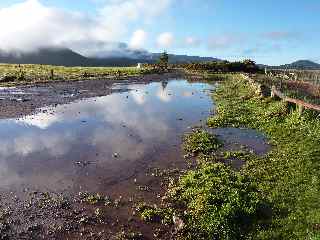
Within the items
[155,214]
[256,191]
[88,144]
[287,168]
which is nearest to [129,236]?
[155,214]

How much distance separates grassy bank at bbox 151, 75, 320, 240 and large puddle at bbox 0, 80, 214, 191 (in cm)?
289

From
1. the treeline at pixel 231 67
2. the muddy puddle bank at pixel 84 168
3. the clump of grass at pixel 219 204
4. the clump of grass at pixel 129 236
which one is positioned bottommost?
the clump of grass at pixel 129 236

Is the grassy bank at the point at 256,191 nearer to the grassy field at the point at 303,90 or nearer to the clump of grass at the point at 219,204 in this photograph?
the clump of grass at the point at 219,204

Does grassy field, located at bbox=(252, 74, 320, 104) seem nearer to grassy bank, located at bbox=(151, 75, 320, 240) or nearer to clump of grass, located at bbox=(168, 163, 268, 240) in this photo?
grassy bank, located at bbox=(151, 75, 320, 240)

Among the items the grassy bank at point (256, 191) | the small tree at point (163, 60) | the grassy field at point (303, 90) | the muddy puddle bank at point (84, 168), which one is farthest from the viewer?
the small tree at point (163, 60)

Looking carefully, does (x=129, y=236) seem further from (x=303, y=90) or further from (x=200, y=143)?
(x=303, y=90)

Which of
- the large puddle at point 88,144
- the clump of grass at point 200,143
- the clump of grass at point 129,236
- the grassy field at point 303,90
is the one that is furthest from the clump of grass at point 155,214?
the grassy field at point 303,90

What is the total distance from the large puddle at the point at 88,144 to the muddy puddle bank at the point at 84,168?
0.05 meters

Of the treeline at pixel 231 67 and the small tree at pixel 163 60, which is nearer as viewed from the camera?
the treeline at pixel 231 67

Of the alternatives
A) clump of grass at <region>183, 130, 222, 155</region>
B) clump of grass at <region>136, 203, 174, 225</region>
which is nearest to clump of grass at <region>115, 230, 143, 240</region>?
clump of grass at <region>136, 203, 174, 225</region>

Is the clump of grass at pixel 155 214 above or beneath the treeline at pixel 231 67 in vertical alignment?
beneath

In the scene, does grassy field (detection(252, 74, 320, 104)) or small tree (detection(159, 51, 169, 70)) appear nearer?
grassy field (detection(252, 74, 320, 104))

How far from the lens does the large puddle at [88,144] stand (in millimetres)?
22219

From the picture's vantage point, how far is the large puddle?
72.9 feet
